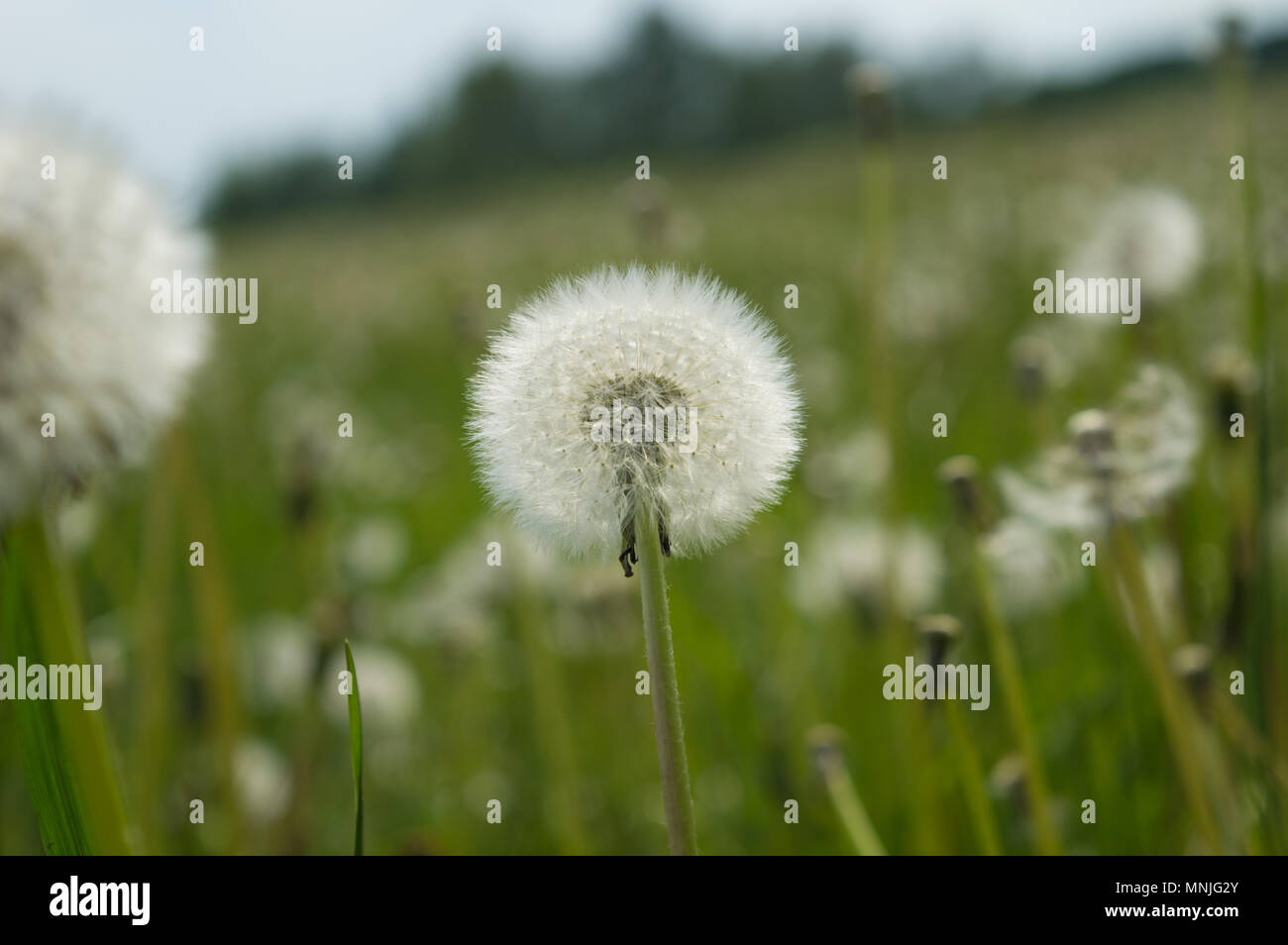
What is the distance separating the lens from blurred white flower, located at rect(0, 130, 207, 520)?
770mm

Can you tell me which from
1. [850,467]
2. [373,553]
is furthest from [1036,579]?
[373,553]

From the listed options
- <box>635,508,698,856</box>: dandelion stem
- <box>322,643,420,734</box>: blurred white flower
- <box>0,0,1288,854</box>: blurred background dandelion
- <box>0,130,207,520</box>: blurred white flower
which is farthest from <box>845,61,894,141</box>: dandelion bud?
<box>322,643,420,734</box>: blurred white flower

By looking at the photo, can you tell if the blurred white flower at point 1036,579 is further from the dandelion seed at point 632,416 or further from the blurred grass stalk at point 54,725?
the blurred grass stalk at point 54,725

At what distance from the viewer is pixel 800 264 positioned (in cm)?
698

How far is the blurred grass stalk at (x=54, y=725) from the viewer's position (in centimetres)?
72

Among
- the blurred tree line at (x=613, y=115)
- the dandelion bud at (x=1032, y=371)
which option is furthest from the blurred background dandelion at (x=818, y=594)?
the blurred tree line at (x=613, y=115)

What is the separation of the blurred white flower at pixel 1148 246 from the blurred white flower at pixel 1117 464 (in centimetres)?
86

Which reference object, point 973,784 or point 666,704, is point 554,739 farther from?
point 666,704

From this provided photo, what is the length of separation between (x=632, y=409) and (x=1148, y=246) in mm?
1765

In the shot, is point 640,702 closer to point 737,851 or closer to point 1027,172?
point 737,851

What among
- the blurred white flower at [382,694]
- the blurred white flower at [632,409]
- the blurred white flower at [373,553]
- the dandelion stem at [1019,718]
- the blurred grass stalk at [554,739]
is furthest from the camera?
the blurred white flower at [373,553]

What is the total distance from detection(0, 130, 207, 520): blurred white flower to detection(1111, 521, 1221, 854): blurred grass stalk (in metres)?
0.84
